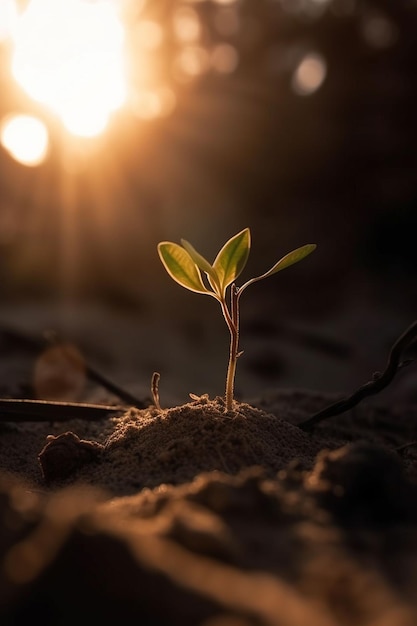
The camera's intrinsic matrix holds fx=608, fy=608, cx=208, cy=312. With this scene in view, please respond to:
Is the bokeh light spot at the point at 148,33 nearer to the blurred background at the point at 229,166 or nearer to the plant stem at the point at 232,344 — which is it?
the blurred background at the point at 229,166

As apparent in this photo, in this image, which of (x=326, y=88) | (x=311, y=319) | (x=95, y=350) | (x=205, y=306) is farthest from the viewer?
(x=326, y=88)

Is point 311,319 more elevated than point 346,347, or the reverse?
point 311,319

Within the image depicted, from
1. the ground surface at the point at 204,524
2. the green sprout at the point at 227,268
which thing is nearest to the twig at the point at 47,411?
the ground surface at the point at 204,524

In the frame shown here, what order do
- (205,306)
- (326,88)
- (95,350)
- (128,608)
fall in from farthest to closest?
1. (326,88)
2. (205,306)
3. (95,350)
4. (128,608)

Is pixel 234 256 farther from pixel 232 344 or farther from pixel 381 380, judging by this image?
pixel 381 380

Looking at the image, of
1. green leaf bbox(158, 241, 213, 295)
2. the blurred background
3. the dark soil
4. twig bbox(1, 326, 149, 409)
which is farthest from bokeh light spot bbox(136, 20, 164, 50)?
the dark soil

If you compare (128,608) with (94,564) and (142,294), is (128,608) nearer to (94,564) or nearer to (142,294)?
(94,564)

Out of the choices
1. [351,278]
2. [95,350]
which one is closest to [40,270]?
[95,350]
